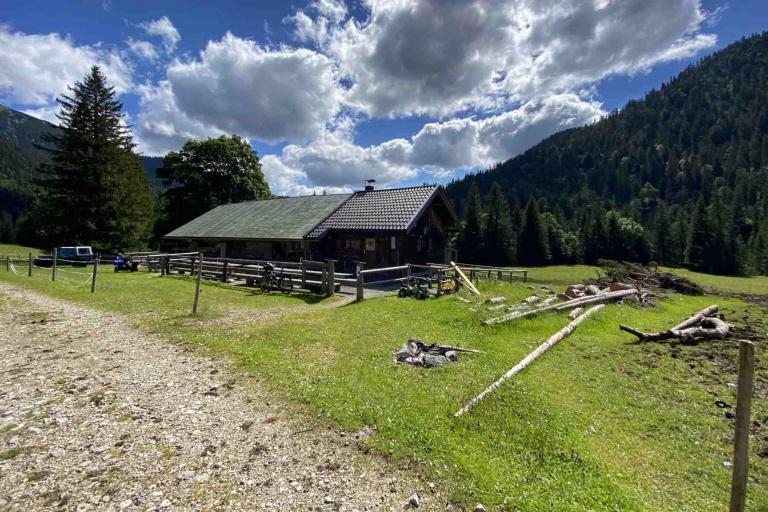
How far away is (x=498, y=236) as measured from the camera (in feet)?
225

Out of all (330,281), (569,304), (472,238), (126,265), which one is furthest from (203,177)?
(569,304)

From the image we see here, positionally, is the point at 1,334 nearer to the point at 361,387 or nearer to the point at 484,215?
the point at 361,387

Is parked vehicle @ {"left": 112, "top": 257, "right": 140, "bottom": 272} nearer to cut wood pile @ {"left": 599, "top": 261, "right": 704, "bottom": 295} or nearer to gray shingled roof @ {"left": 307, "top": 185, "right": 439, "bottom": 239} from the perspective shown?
gray shingled roof @ {"left": 307, "top": 185, "right": 439, "bottom": 239}

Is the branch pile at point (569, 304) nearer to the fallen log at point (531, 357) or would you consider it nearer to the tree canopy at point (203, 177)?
the fallen log at point (531, 357)

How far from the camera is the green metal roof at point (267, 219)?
24.9 meters

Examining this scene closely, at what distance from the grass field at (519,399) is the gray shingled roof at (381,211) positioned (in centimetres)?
893

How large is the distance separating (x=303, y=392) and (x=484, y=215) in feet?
247

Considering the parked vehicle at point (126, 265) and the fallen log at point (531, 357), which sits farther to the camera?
the parked vehicle at point (126, 265)

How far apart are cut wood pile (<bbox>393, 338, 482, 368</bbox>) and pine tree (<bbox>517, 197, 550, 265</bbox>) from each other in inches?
2655

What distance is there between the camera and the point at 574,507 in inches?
157

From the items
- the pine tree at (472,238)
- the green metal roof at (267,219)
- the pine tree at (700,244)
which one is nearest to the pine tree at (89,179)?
the green metal roof at (267,219)

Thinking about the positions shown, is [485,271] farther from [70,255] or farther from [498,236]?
[498,236]

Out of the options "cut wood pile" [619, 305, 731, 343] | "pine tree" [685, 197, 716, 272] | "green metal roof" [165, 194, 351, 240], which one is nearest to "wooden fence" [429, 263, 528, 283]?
"green metal roof" [165, 194, 351, 240]

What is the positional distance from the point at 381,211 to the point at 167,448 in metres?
19.3
